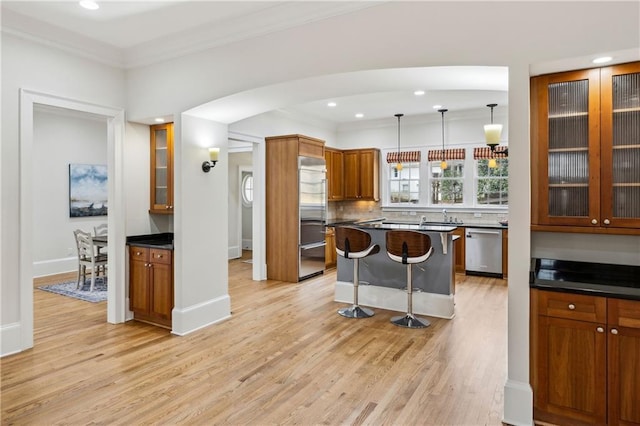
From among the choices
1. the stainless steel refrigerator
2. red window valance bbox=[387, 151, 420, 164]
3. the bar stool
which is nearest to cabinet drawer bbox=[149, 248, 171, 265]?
the bar stool

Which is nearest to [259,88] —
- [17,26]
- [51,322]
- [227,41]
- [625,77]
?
[227,41]

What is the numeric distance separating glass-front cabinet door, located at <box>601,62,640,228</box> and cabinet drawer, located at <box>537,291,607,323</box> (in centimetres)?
53

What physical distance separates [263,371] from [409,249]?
1.97 meters

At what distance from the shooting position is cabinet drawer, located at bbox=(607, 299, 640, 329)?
7.09 feet

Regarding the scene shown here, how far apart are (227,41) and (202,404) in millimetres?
3262

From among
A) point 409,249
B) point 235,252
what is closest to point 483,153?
point 409,249

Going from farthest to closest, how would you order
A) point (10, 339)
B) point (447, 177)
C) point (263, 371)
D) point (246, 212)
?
point (246, 212) < point (447, 177) < point (10, 339) < point (263, 371)

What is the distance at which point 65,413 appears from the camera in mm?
2562

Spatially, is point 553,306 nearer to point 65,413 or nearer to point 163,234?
point 65,413

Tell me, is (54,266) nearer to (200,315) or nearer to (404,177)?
(200,315)

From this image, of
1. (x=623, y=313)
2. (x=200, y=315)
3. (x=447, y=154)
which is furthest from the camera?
(x=447, y=154)

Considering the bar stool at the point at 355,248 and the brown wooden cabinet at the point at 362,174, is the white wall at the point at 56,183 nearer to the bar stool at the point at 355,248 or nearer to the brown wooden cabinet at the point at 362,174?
the brown wooden cabinet at the point at 362,174

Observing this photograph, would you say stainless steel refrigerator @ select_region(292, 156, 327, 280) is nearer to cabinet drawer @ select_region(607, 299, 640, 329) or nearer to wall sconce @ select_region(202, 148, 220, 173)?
wall sconce @ select_region(202, 148, 220, 173)

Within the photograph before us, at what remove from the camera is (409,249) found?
13.6 ft
